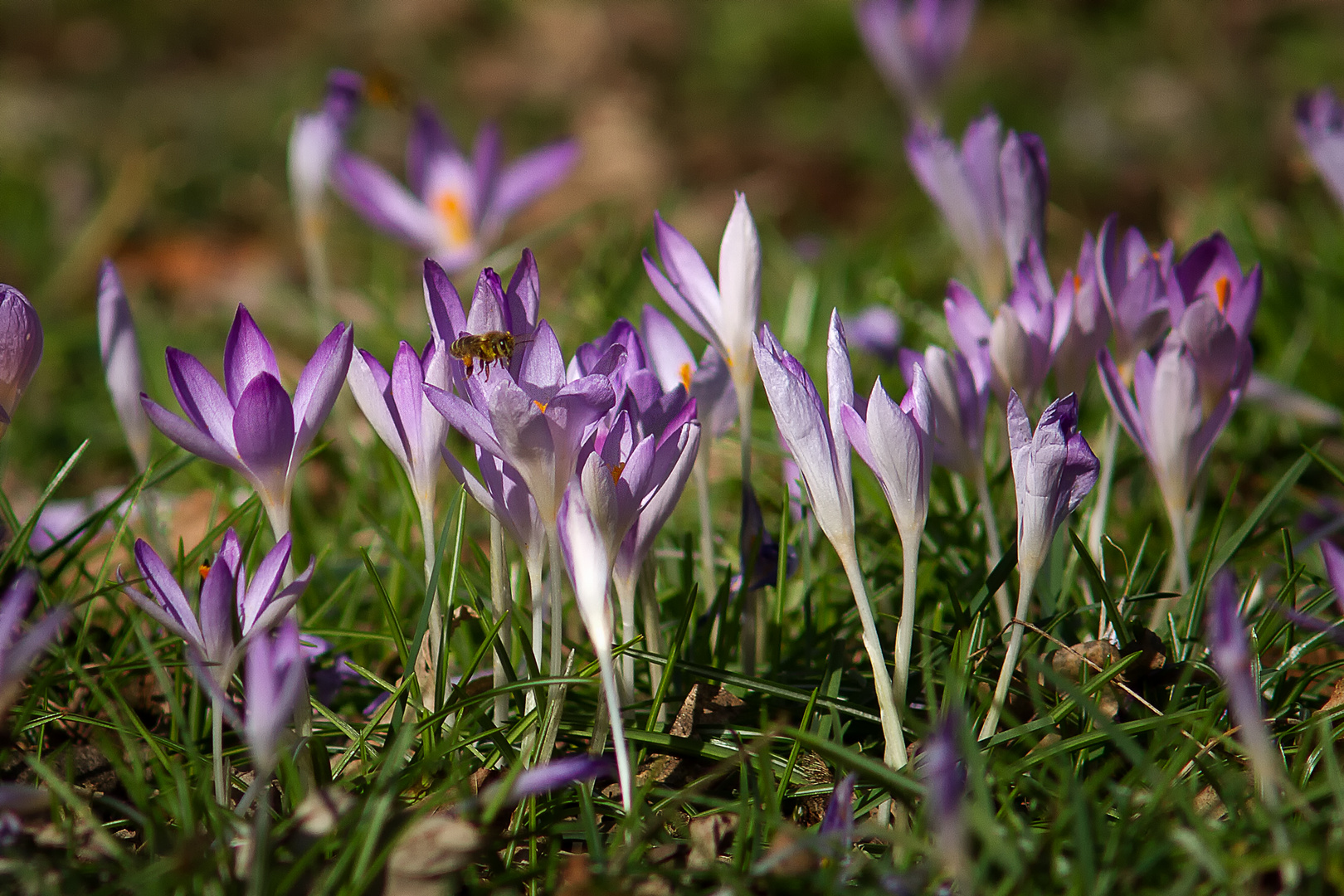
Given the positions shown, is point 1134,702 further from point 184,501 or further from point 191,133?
point 191,133

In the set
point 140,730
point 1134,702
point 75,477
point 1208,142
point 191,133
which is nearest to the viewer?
point 140,730

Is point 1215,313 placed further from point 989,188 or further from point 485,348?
point 485,348

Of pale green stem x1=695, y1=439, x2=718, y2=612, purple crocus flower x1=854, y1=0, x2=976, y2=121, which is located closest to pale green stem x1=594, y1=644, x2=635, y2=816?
pale green stem x1=695, y1=439, x2=718, y2=612

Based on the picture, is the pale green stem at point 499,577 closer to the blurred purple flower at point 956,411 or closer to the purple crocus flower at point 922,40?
the blurred purple flower at point 956,411


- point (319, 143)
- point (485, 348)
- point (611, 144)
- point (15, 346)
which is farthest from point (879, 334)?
point (611, 144)

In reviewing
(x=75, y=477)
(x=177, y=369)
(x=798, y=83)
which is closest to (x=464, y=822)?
(x=177, y=369)

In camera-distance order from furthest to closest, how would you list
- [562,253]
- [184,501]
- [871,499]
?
[562,253], [184,501], [871,499]
